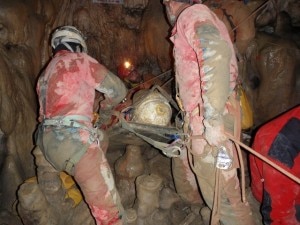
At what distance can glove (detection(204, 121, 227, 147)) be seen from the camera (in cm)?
254

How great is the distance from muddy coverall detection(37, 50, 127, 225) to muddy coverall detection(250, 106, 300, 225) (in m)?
1.66

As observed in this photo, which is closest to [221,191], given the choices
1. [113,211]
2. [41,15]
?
[113,211]

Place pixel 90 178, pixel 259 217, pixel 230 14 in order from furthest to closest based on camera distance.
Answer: pixel 230 14, pixel 259 217, pixel 90 178

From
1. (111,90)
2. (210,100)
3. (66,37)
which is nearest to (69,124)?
(111,90)

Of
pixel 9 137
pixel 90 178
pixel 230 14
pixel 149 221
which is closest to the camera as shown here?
pixel 90 178

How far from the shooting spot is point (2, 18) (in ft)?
15.5

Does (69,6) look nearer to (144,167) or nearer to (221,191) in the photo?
(144,167)

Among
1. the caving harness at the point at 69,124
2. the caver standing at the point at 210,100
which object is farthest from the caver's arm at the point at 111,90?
the caver standing at the point at 210,100

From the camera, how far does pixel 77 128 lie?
3.23m

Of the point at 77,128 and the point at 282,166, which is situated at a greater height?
the point at 77,128

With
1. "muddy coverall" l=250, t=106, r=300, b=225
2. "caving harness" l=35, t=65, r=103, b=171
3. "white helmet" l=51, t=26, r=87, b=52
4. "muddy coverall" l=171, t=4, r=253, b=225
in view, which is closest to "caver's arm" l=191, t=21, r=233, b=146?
"muddy coverall" l=171, t=4, r=253, b=225

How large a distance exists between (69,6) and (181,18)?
4.50 meters

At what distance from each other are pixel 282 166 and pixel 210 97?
0.98 meters

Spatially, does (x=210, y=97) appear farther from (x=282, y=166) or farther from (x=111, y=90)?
(x=111, y=90)
